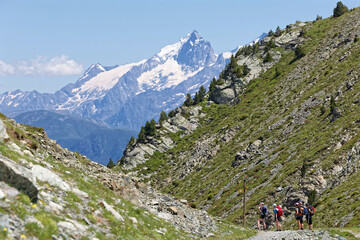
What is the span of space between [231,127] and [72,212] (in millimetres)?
97873

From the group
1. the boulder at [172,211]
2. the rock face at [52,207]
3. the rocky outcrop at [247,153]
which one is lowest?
the rock face at [52,207]

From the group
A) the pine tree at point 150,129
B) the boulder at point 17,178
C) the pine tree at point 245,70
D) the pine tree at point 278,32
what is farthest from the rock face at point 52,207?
the pine tree at point 278,32

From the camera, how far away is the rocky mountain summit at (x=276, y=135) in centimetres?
4891

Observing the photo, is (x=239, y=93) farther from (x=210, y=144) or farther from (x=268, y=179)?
(x=268, y=179)

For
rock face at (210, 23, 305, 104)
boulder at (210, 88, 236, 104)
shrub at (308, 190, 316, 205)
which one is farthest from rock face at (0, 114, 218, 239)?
rock face at (210, 23, 305, 104)

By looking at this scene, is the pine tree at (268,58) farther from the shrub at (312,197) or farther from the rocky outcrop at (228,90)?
the shrub at (312,197)

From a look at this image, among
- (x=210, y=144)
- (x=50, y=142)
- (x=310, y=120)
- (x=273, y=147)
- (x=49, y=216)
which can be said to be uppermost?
(x=210, y=144)

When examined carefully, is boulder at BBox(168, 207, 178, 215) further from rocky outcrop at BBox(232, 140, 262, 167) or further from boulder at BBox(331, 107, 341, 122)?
rocky outcrop at BBox(232, 140, 262, 167)

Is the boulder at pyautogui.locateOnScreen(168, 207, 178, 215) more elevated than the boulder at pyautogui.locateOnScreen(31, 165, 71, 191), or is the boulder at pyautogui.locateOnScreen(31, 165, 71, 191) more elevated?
the boulder at pyautogui.locateOnScreen(168, 207, 178, 215)

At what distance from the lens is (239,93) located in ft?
488

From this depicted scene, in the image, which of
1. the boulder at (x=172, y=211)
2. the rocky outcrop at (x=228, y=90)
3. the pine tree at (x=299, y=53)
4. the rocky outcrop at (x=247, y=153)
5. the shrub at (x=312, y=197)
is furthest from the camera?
the rocky outcrop at (x=228, y=90)

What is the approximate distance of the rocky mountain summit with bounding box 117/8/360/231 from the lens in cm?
4891

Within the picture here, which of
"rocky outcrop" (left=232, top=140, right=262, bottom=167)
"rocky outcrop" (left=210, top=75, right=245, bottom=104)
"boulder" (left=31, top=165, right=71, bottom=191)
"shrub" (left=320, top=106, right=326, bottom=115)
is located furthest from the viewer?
"rocky outcrop" (left=210, top=75, right=245, bottom=104)

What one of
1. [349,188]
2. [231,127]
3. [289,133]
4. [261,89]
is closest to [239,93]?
[261,89]
